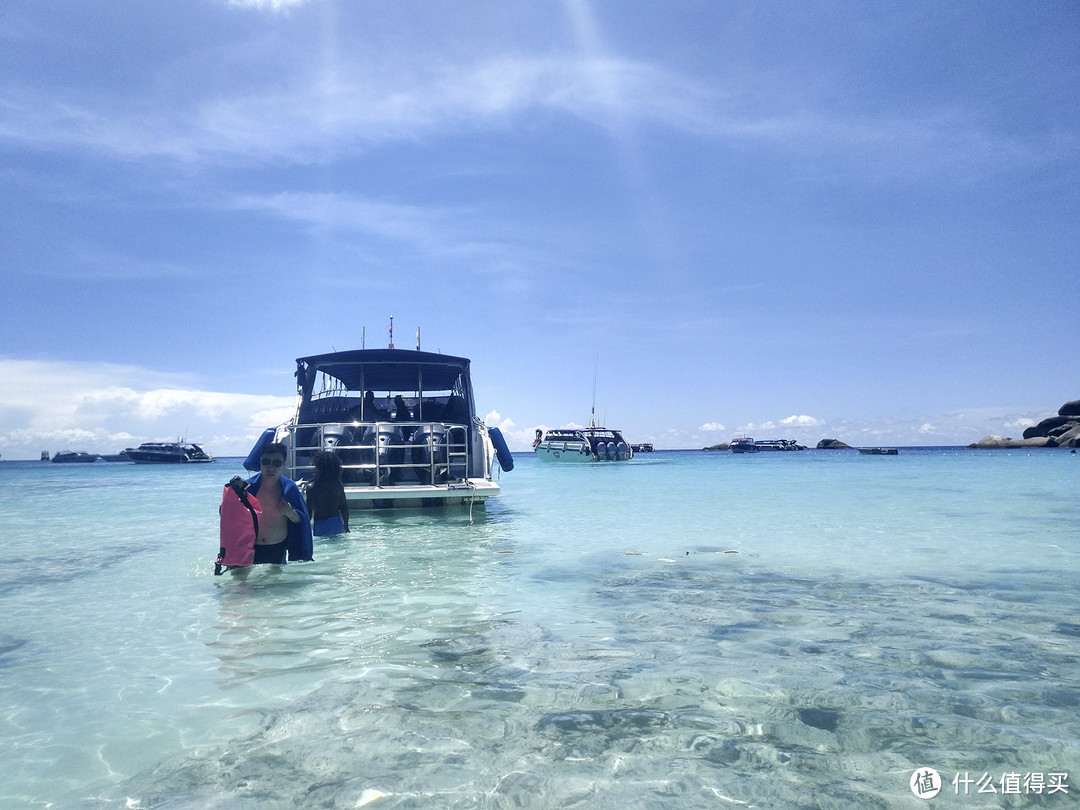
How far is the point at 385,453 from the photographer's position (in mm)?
14180

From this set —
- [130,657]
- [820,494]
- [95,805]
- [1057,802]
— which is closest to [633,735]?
[1057,802]

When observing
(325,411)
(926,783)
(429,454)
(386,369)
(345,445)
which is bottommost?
(926,783)

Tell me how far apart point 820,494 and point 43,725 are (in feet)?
75.5

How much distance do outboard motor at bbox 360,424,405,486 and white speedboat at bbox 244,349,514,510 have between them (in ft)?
0.07

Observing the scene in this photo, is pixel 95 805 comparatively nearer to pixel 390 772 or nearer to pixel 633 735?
pixel 390 772

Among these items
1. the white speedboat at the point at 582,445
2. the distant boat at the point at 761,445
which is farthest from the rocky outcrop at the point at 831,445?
the white speedboat at the point at 582,445

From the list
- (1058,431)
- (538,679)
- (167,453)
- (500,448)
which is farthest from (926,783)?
(1058,431)

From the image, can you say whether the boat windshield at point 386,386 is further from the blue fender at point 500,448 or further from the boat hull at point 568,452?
the boat hull at point 568,452

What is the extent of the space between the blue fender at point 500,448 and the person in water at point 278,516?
7.01 metres

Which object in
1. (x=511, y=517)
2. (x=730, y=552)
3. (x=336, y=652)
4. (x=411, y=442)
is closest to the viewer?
(x=336, y=652)

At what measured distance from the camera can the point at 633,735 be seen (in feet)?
11.0

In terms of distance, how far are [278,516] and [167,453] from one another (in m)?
83.2

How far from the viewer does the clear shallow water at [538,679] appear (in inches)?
116

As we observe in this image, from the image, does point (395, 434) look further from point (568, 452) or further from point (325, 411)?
point (568, 452)
